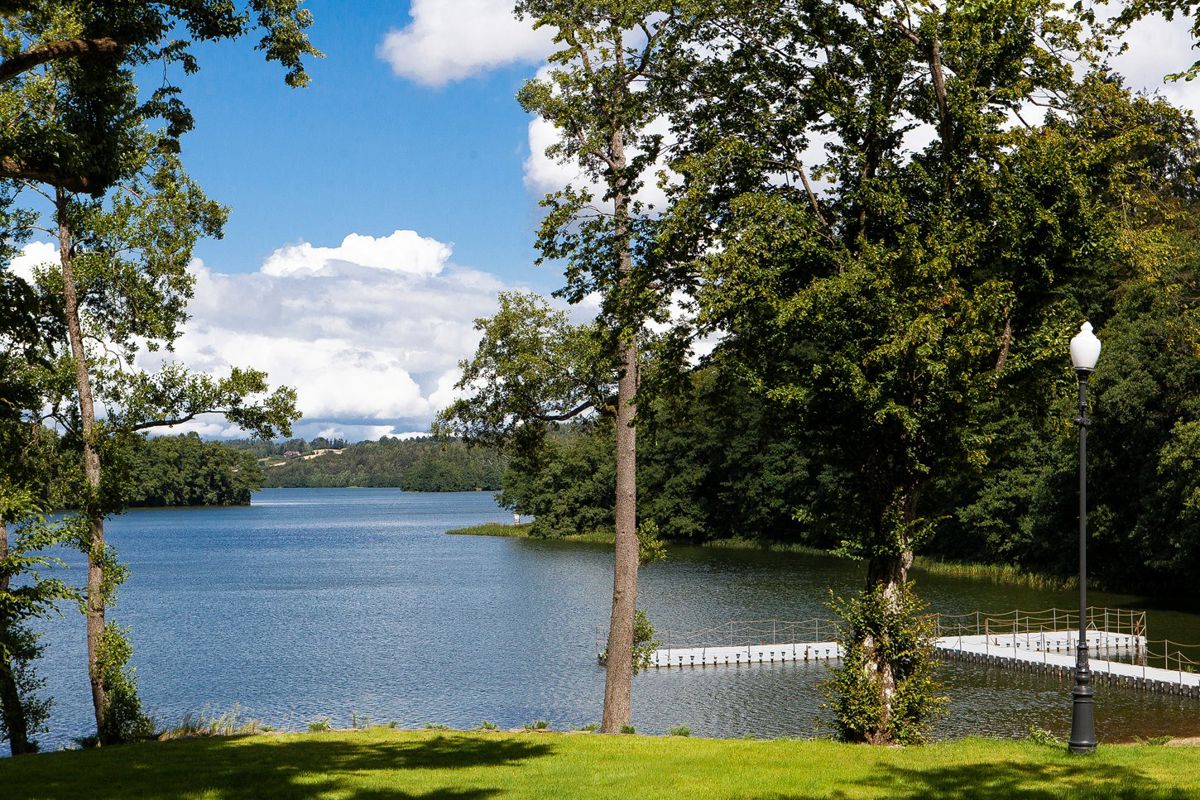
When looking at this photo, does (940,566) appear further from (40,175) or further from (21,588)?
(40,175)

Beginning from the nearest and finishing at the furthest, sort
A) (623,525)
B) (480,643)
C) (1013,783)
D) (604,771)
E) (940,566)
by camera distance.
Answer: (1013,783)
(604,771)
(623,525)
(480,643)
(940,566)

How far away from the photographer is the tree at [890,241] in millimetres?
14977

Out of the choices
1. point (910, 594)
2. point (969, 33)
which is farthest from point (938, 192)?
point (910, 594)

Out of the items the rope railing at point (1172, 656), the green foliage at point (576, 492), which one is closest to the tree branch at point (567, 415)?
the rope railing at point (1172, 656)

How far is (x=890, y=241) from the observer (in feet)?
56.3

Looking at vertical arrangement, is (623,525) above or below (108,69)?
below

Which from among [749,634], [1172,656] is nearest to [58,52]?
[749,634]

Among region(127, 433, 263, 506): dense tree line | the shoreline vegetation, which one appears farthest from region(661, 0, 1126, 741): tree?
region(127, 433, 263, 506): dense tree line

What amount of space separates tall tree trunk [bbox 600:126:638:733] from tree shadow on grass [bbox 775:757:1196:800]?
8.04 metres

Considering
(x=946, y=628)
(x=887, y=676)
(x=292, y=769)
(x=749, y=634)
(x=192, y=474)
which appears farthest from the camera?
(x=192, y=474)

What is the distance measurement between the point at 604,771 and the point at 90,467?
13.4 metres

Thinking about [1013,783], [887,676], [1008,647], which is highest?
[887,676]

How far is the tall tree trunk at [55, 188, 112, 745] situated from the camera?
19.8 m

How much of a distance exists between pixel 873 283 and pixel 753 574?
50124mm
